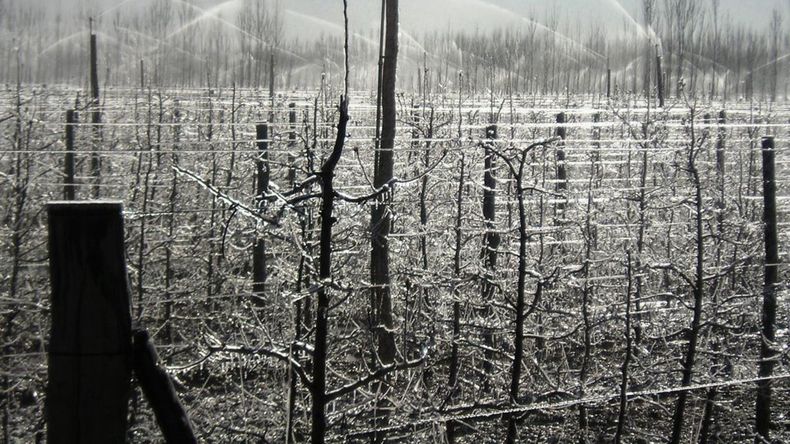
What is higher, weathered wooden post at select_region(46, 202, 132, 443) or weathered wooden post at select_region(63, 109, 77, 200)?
weathered wooden post at select_region(63, 109, 77, 200)

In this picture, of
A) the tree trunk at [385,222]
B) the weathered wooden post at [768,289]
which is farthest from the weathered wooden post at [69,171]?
the weathered wooden post at [768,289]

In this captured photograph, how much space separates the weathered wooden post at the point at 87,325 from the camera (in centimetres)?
184

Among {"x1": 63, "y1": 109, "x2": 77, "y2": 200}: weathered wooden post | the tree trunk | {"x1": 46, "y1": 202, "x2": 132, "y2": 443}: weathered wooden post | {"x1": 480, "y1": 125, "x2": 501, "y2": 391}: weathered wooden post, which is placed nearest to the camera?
{"x1": 46, "y1": 202, "x2": 132, "y2": 443}: weathered wooden post

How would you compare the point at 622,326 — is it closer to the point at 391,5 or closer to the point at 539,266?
the point at 539,266

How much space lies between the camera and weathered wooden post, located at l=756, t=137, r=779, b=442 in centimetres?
623

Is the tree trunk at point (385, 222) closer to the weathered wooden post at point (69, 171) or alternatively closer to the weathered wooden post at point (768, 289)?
the weathered wooden post at point (69, 171)

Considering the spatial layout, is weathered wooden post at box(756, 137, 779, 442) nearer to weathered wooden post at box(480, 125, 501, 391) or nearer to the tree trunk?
weathered wooden post at box(480, 125, 501, 391)

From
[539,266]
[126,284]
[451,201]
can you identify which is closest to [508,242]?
[451,201]

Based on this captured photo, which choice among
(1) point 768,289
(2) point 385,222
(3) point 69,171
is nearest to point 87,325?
(2) point 385,222

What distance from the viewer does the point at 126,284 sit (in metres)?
1.90

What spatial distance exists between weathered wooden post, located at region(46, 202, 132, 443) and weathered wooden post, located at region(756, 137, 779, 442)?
508cm

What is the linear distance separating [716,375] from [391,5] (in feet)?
11.6

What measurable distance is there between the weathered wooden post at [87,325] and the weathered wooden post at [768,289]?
16.7ft

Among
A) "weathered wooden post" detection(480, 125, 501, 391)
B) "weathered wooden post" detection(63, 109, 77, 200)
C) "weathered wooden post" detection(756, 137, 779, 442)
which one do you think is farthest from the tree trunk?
"weathered wooden post" detection(756, 137, 779, 442)
